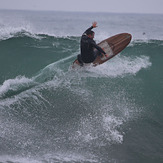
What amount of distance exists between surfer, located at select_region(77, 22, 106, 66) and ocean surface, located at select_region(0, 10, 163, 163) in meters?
0.81

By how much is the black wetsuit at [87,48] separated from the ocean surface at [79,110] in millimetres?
885

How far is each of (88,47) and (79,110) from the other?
226 cm

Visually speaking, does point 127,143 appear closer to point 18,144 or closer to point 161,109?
point 161,109

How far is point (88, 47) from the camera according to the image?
7.09 metres

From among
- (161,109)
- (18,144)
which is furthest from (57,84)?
(161,109)

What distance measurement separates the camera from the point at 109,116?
6258 mm

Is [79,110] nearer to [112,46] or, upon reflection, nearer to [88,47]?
[88,47]

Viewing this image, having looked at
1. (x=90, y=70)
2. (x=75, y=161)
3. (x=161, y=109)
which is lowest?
(x=75, y=161)

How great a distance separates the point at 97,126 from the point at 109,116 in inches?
25.9

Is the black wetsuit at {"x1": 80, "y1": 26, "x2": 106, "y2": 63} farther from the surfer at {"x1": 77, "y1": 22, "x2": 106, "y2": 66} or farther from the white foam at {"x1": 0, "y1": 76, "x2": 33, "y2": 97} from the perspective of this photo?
the white foam at {"x1": 0, "y1": 76, "x2": 33, "y2": 97}

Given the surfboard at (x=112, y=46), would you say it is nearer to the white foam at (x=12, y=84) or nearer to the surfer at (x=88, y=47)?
the surfer at (x=88, y=47)

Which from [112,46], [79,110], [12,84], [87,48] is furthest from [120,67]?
[12,84]

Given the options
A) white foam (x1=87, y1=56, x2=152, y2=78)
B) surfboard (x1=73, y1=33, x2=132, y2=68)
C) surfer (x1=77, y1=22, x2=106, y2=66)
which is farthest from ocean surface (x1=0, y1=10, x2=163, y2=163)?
surfer (x1=77, y1=22, x2=106, y2=66)

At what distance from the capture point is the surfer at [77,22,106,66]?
6.90 meters
